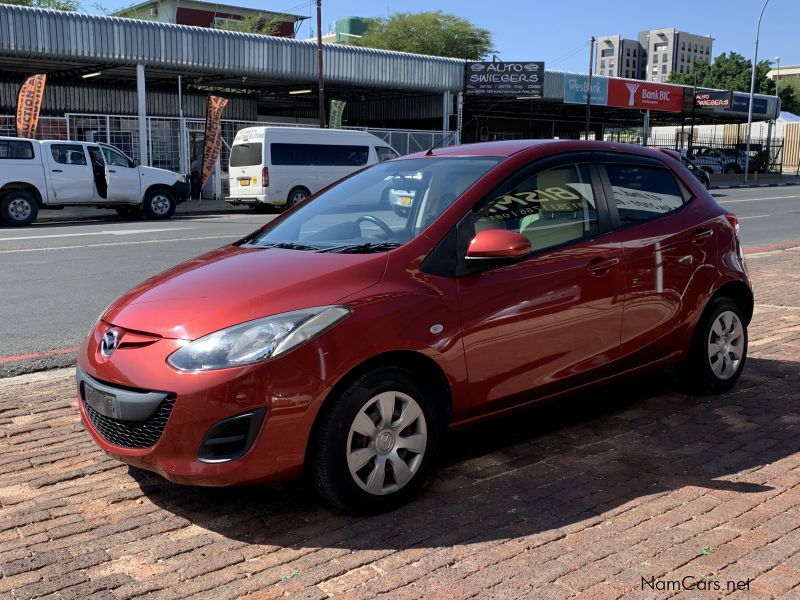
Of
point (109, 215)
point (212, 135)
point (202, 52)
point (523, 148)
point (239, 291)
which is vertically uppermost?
point (202, 52)

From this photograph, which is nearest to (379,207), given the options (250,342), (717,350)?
(250,342)

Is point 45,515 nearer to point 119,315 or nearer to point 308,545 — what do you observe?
point 119,315

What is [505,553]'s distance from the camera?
319cm

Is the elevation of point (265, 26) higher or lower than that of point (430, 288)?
higher

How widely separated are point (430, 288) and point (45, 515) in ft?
6.54

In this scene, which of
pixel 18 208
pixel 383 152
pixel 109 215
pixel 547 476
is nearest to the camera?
pixel 547 476

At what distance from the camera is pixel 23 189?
17.9 m

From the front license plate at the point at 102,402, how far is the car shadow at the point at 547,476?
0.54m

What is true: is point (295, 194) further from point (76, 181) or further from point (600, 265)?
point (600, 265)

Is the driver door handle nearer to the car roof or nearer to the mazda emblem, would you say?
the car roof

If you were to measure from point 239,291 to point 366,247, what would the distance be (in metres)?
0.69

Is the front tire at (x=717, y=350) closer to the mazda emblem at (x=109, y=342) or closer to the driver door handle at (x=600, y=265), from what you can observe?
the driver door handle at (x=600, y=265)

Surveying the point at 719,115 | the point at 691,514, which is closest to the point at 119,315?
the point at 691,514

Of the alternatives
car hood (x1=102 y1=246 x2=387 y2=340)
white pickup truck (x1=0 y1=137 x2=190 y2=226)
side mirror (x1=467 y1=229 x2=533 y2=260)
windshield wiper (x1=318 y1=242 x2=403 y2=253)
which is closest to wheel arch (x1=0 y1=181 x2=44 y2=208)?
white pickup truck (x1=0 y1=137 x2=190 y2=226)
